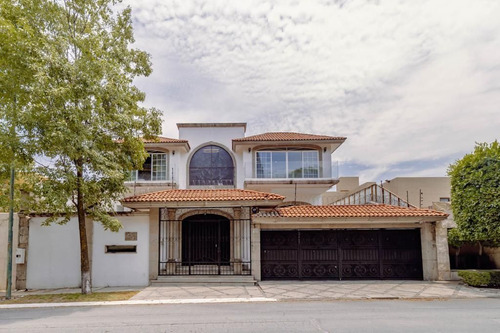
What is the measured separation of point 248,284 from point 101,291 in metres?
5.27

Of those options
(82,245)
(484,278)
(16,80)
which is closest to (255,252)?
(82,245)

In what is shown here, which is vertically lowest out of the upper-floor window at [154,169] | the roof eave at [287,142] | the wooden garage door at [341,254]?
the wooden garage door at [341,254]

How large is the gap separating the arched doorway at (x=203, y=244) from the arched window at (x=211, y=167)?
6.87m

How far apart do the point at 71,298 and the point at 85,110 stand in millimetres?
5977

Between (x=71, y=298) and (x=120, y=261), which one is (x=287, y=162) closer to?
(x=120, y=261)

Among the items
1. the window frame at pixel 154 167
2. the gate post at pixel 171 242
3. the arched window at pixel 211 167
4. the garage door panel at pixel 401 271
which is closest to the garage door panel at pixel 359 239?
the garage door panel at pixel 401 271

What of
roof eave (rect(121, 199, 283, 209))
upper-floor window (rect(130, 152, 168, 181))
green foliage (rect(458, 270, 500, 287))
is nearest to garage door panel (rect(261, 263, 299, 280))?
roof eave (rect(121, 199, 283, 209))

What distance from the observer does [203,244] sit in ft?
54.4

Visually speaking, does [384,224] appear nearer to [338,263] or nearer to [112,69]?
[338,263]

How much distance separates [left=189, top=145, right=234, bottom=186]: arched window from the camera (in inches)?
986

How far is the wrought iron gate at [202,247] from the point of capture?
15.1 m

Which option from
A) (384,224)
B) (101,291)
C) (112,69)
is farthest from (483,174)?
(101,291)

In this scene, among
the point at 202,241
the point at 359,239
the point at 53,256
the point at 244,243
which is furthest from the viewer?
the point at 202,241

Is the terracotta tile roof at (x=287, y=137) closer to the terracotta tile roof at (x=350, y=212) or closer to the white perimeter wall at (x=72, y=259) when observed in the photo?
the terracotta tile roof at (x=350, y=212)
